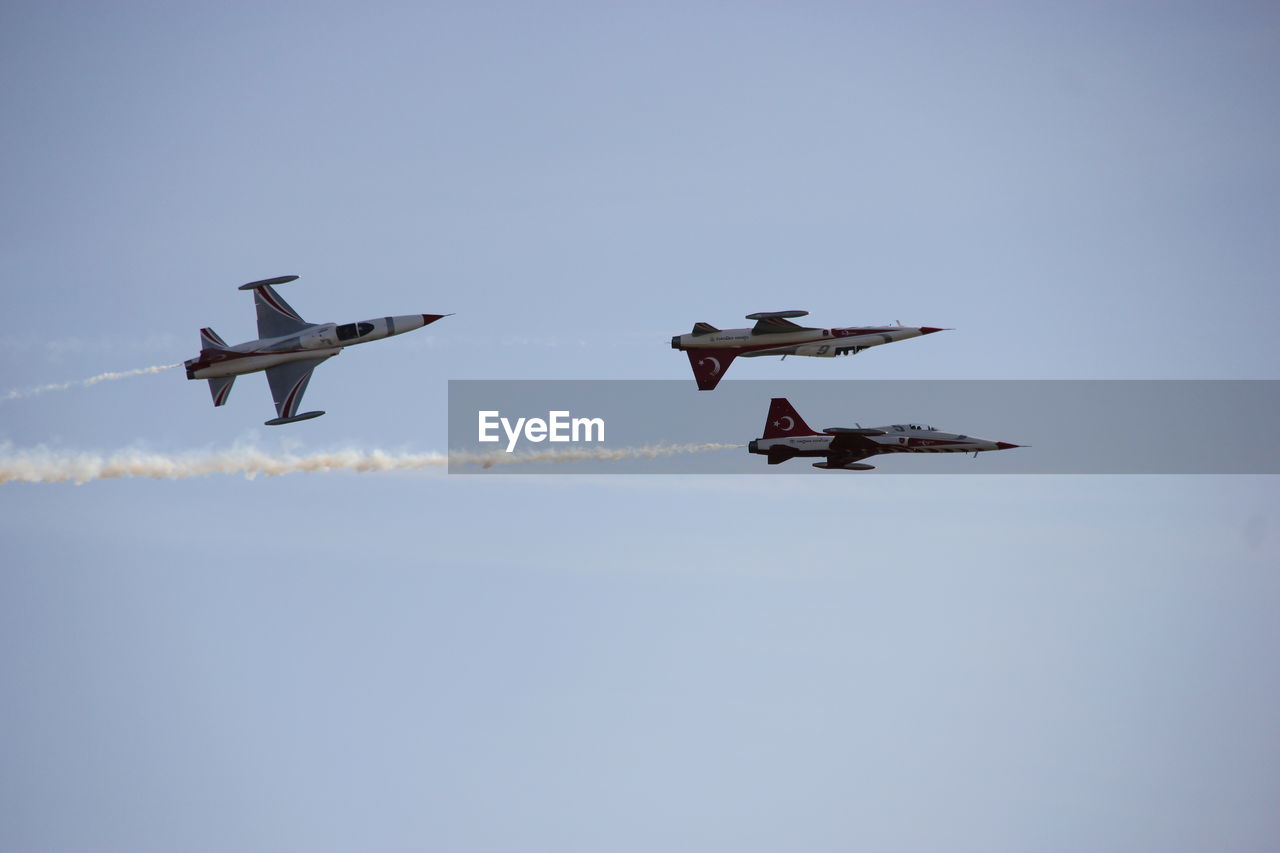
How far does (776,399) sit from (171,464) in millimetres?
35288

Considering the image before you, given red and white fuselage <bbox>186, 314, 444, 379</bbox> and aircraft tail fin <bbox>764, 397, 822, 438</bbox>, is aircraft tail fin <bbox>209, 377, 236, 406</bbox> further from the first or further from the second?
aircraft tail fin <bbox>764, 397, 822, 438</bbox>

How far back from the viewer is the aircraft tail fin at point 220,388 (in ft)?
291

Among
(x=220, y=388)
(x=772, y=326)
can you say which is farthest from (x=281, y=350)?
(x=772, y=326)

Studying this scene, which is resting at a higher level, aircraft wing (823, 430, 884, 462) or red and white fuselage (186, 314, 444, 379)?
red and white fuselage (186, 314, 444, 379)

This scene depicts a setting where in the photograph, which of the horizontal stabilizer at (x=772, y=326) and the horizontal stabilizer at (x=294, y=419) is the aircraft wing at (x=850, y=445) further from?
the horizontal stabilizer at (x=294, y=419)

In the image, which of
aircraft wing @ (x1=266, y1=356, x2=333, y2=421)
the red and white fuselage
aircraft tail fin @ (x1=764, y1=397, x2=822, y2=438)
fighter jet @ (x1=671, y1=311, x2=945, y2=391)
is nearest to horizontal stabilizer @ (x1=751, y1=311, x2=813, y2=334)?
fighter jet @ (x1=671, y1=311, x2=945, y2=391)

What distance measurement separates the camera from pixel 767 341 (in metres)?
91.4

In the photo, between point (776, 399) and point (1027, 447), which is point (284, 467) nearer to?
point (776, 399)

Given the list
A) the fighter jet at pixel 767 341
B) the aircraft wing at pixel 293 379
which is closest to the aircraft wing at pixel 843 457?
the fighter jet at pixel 767 341

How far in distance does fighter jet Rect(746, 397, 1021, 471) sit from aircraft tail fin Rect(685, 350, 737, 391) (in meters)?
4.91

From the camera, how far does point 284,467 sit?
3634 inches

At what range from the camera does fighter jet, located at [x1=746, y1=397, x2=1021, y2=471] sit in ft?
305

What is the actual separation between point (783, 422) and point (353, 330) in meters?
25.8

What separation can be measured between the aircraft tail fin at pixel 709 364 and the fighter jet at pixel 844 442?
4.91 metres
